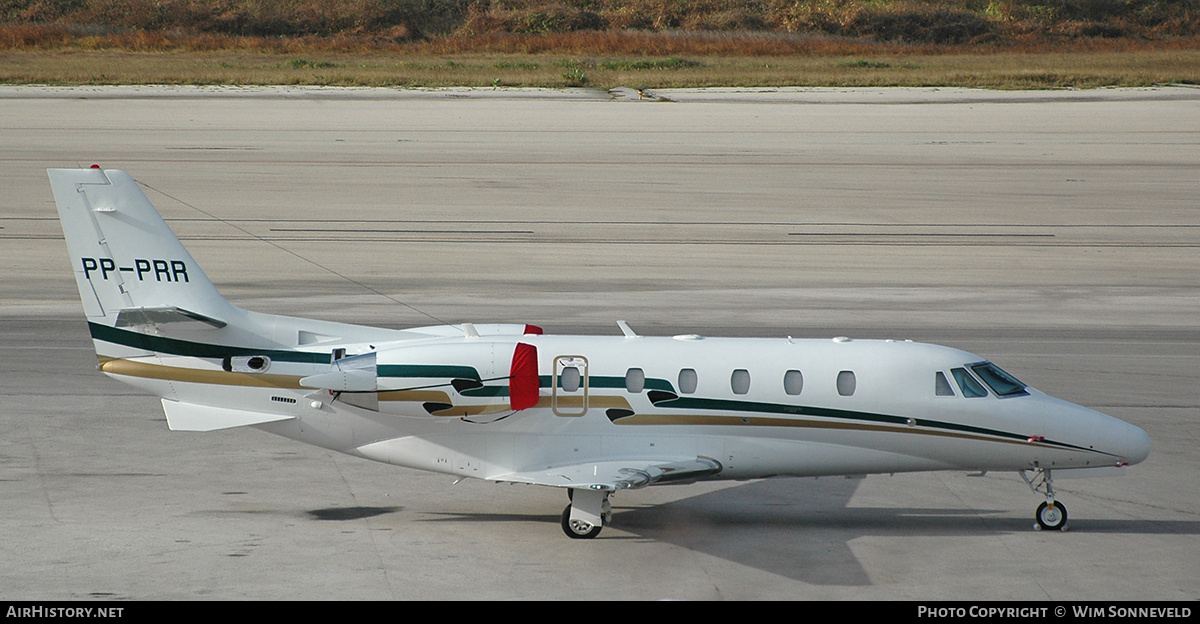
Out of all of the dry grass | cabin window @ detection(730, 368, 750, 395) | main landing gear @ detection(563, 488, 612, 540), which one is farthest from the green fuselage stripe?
the dry grass

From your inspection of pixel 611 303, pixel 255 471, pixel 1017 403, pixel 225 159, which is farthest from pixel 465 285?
pixel 225 159

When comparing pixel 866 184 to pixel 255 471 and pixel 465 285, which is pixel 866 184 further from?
pixel 255 471

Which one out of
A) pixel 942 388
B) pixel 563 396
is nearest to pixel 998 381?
pixel 942 388

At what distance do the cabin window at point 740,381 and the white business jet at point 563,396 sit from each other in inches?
0.8

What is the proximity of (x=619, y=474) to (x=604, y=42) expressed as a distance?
79.9 m

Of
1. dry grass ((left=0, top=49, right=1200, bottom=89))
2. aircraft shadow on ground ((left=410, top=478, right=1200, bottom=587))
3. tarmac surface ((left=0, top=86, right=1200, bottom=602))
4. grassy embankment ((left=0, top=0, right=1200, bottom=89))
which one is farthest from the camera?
grassy embankment ((left=0, top=0, right=1200, bottom=89))

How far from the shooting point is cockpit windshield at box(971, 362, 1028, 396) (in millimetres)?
17797

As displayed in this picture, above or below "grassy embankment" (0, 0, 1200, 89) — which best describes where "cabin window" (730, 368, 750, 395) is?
above

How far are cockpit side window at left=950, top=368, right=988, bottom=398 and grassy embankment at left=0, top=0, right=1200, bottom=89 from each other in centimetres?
6021

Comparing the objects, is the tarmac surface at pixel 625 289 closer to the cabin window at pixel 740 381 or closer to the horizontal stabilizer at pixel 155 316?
the cabin window at pixel 740 381

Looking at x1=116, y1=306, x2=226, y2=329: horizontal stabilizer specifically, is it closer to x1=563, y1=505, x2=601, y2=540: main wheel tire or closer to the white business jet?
the white business jet

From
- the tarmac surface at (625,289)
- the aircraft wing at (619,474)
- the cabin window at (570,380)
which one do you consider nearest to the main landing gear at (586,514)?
the tarmac surface at (625,289)

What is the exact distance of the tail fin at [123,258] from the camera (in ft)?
58.0

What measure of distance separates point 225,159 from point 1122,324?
40.1 meters
